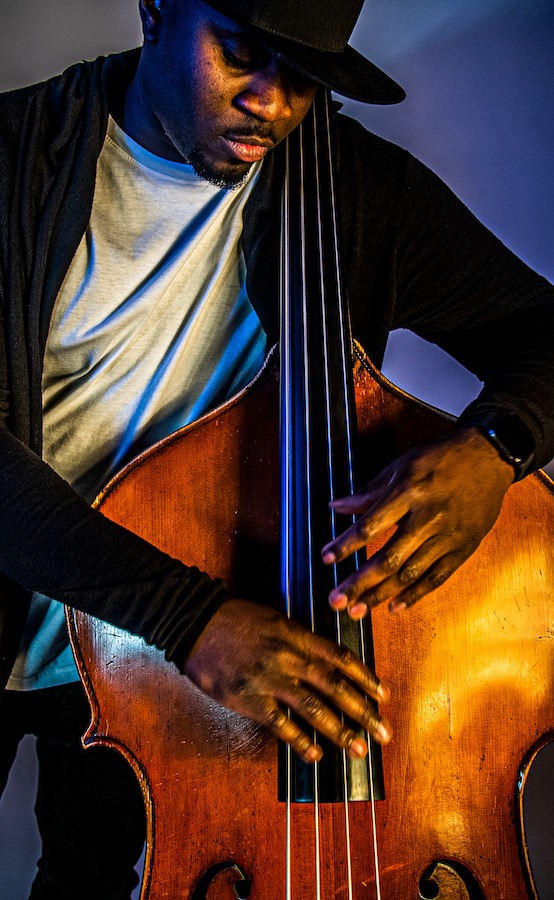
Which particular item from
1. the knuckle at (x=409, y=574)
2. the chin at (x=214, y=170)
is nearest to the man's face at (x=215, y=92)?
the chin at (x=214, y=170)

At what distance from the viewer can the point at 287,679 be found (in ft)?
2.46

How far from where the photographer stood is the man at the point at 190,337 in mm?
786

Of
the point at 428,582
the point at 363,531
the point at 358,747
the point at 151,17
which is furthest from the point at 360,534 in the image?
the point at 151,17

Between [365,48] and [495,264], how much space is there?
2.13ft

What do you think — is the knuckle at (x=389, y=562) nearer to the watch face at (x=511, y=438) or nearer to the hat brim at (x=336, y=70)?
the watch face at (x=511, y=438)

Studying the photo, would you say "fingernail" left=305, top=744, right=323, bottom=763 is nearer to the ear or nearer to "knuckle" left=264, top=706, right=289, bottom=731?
"knuckle" left=264, top=706, right=289, bottom=731

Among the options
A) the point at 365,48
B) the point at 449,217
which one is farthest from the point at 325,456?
the point at 365,48

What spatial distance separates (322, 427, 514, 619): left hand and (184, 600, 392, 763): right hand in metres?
0.06

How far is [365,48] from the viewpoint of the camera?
149cm

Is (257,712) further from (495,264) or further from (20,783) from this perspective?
(20,783)

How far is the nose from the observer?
2.98 ft

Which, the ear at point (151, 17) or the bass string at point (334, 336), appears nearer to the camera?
the bass string at point (334, 336)

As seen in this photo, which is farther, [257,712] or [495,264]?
[495,264]

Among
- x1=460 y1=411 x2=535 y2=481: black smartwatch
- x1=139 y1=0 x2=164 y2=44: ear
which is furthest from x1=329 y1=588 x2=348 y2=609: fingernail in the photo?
x1=139 y1=0 x2=164 y2=44: ear
